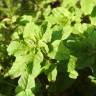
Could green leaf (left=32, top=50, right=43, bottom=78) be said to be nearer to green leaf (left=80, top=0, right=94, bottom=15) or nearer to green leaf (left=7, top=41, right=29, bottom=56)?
green leaf (left=7, top=41, right=29, bottom=56)

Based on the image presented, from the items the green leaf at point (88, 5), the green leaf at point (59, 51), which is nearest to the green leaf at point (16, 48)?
the green leaf at point (59, 51)

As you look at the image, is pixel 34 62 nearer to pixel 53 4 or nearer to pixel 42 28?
pixel 42 28

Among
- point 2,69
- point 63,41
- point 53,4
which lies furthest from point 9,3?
point 63,41

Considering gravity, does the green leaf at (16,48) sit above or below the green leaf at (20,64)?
above

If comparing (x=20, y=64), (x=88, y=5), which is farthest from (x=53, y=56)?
(x=88, y=5)

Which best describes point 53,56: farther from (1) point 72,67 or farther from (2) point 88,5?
(2) point 88,5

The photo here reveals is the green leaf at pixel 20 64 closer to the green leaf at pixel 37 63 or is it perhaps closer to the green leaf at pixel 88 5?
the green leaf at pixel 37 63

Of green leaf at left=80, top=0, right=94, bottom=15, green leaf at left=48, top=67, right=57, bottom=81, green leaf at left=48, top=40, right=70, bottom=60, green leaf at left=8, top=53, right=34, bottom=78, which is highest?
green leaf at left=80, top=0, right=94, bottom=15

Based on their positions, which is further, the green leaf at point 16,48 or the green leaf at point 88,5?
the green leaf at point 88,5

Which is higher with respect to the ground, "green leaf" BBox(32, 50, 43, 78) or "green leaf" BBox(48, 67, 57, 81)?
"green leaf" BBox(32, 50, 43, 78)

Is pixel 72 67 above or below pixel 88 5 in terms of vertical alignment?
below

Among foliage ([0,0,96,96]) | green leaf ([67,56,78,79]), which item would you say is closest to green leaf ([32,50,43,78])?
foliage ([0,0,96,96])

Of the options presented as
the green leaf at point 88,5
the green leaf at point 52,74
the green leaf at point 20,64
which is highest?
the green leaf at point 88,5
